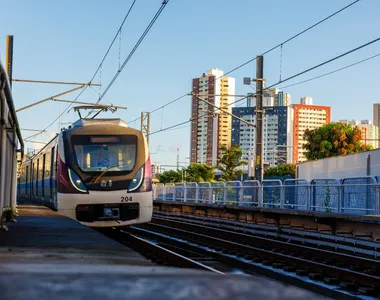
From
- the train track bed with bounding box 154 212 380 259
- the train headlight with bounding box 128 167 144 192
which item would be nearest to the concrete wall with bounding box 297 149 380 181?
the train track bed with bounding box 154 212 380 259

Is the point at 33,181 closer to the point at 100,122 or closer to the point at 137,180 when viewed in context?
the point at 100,122

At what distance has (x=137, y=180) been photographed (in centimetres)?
1709

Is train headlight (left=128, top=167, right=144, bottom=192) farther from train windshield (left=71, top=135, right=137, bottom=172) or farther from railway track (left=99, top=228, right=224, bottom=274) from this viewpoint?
railway track (left=99, top=228, right=224, bottom=274)

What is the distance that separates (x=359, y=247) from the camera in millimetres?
15438

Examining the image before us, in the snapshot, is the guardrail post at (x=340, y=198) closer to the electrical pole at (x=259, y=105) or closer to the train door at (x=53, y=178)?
the train door at (x=53, y=178)

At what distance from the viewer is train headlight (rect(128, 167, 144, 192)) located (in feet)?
55.7

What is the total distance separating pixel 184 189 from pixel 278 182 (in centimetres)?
1415

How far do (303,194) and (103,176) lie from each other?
23.4 ft

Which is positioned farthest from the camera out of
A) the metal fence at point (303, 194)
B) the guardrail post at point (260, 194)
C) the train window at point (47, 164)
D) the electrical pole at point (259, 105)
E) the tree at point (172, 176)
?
the tree at point (172, 176)

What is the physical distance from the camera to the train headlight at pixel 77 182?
16.7m

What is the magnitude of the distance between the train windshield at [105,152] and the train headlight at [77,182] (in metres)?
0.28

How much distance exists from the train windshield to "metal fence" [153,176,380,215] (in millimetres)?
Answer: 6059

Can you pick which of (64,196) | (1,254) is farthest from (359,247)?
(1,254)

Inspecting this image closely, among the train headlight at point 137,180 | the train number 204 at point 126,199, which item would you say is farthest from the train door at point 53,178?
the train headlight at point 137,180
